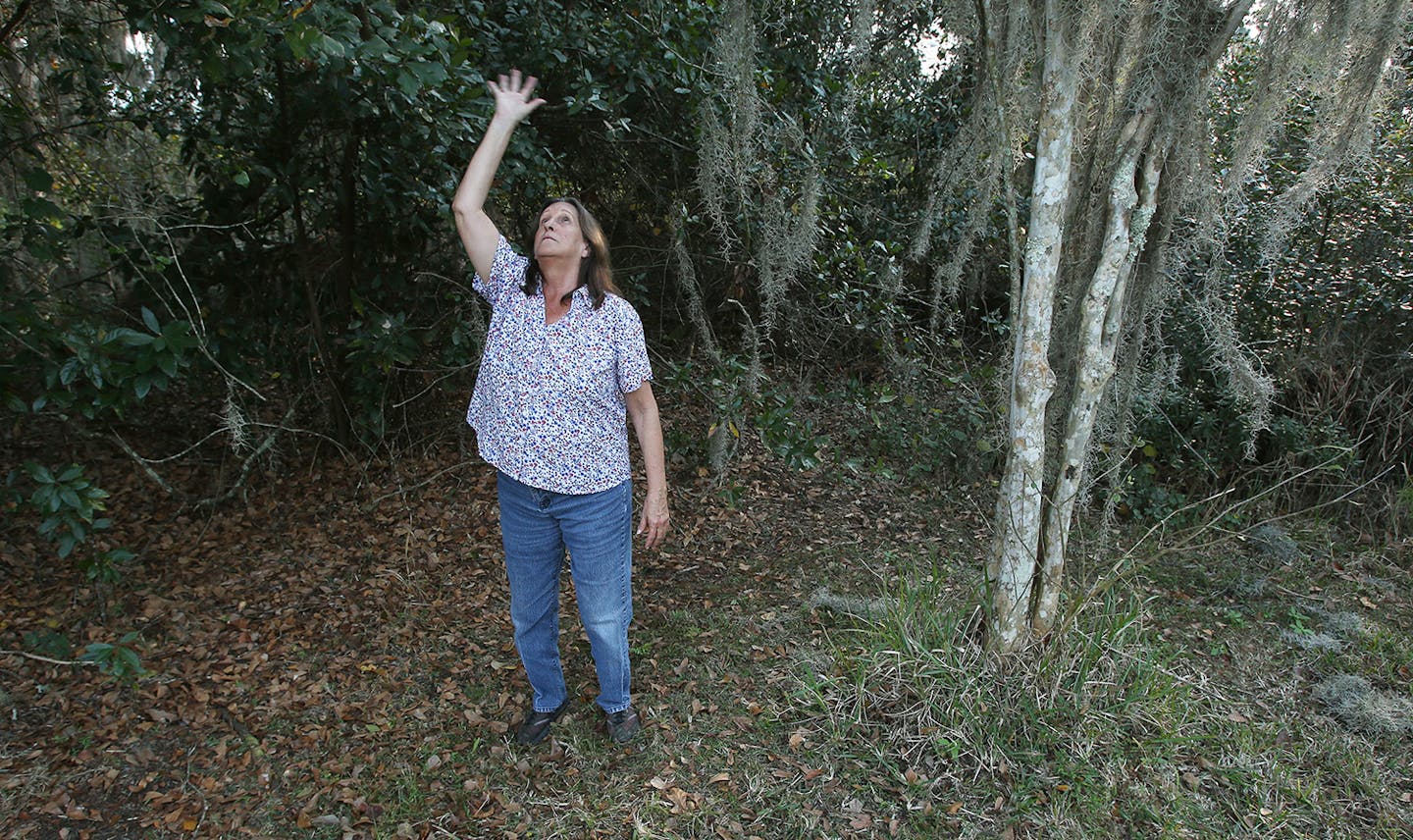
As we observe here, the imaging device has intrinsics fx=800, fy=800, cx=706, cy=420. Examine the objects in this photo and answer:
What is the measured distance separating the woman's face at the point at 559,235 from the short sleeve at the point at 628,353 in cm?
19

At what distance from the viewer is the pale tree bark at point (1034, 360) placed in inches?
93.1

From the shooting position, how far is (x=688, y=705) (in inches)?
111

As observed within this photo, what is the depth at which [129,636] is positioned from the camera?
2.39 m

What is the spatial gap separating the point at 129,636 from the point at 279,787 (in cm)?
63

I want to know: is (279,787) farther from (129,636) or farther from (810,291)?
(810,291)

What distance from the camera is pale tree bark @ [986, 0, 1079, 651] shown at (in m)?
2.37

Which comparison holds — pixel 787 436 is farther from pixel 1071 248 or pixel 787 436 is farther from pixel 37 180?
pixel 37 180

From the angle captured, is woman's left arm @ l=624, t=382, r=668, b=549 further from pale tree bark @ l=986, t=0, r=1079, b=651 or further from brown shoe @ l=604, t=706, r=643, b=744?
pale tree bark @ l=986, t=0, r=1079, b=651

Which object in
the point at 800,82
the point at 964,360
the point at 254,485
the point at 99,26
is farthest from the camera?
the point at 964,360

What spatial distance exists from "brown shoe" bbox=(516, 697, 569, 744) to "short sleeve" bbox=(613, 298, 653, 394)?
1154mm

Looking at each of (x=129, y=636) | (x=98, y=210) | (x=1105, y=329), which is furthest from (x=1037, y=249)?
(x=98, y=210)

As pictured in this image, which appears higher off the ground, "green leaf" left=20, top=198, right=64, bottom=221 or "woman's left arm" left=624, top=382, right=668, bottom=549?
"green leaf" left=20, top=198, right=64, bottom=221

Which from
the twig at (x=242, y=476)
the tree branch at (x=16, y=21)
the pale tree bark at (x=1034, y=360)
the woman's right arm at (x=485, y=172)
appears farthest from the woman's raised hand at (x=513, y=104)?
the twig at (x=242, y=476)

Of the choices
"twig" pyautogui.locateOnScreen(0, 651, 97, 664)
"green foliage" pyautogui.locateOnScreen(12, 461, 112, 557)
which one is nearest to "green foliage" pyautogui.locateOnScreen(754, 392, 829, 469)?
"green foliage" pyautogui.locateOnScreen(12, 461, 112, 557)
